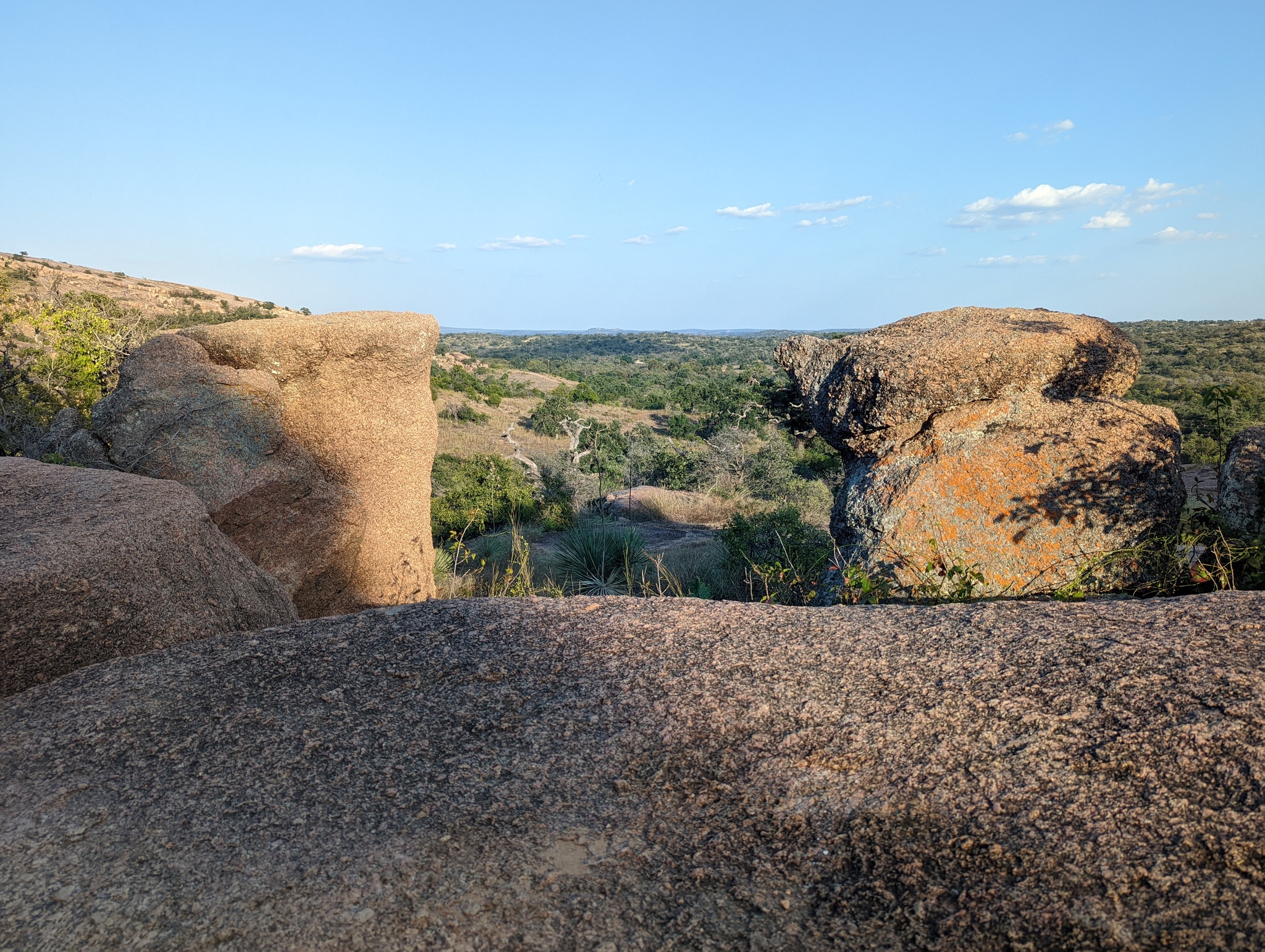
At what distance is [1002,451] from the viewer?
5.41 meters

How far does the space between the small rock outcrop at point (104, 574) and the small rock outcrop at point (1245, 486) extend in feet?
18.5

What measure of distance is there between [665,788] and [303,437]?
5.10 m

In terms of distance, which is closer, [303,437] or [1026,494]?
[1026,494]

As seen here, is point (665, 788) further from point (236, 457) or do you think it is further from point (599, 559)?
point (599, 559)

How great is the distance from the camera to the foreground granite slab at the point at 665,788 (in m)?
1.69

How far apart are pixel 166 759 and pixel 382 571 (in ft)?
14.7

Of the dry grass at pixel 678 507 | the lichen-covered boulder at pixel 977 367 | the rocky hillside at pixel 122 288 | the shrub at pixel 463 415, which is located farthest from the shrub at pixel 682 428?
the lichen-covered boulder at pixel 977 367

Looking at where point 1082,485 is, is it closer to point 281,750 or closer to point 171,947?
point 281,750

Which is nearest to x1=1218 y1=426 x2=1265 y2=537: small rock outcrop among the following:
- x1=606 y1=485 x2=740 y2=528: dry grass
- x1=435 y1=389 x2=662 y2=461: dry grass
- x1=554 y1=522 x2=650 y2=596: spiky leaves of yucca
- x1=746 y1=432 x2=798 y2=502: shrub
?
x1=554 y1=522 x2=650 y2=596: spiky leaves of yucca

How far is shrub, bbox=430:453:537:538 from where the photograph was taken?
13930mm

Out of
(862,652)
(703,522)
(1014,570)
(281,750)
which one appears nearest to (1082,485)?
(1014,570)

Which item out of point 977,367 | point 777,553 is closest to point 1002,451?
point 977,367

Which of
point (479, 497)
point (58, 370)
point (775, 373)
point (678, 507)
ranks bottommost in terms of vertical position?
point (678, 507)

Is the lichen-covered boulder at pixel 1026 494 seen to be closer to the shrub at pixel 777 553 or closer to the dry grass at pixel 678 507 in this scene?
the shrub at pixel 777 553
